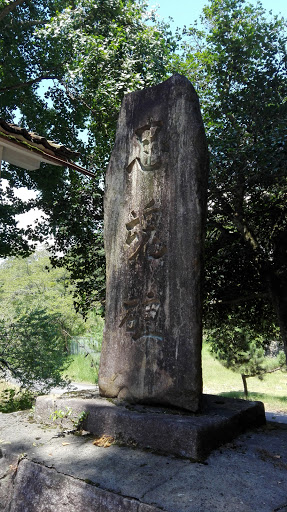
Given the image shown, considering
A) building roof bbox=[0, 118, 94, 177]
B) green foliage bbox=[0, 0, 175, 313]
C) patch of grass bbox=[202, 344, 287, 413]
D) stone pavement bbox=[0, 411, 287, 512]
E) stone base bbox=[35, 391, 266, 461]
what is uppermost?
green foliage bbox=[0, 0, 175, 313]

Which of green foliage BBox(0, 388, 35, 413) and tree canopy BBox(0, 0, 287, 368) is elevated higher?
tree canopy BBox(0, 0, 287, 368)

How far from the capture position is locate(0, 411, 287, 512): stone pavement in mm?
2080

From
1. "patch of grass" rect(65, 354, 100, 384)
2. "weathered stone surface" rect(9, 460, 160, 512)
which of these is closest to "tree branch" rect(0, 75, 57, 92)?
"patch of grass" rect(65, 354, 100, 384)

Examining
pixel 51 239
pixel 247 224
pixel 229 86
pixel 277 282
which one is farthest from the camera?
pixel 51 239

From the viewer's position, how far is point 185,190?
3379 mm

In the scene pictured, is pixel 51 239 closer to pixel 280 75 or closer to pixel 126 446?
pixel 280 75

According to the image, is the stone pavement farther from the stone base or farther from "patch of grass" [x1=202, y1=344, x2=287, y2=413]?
"patch of grass" [x1=202, y1=344, x2=287, y2=413]

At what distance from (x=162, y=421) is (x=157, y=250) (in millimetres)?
1359

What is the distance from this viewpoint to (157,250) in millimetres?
3439

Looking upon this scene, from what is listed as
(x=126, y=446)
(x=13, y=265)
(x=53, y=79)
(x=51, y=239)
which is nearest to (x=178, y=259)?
(x=126, y=446)

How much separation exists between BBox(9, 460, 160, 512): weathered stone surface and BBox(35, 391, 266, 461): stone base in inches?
23.9

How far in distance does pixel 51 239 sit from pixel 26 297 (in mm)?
10788

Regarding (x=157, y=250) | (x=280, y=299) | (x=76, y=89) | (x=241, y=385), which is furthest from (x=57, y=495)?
(x=241, y=385)

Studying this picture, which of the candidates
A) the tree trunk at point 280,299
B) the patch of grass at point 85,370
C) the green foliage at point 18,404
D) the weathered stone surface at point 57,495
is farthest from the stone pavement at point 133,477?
the patch of grass at point 85,370
